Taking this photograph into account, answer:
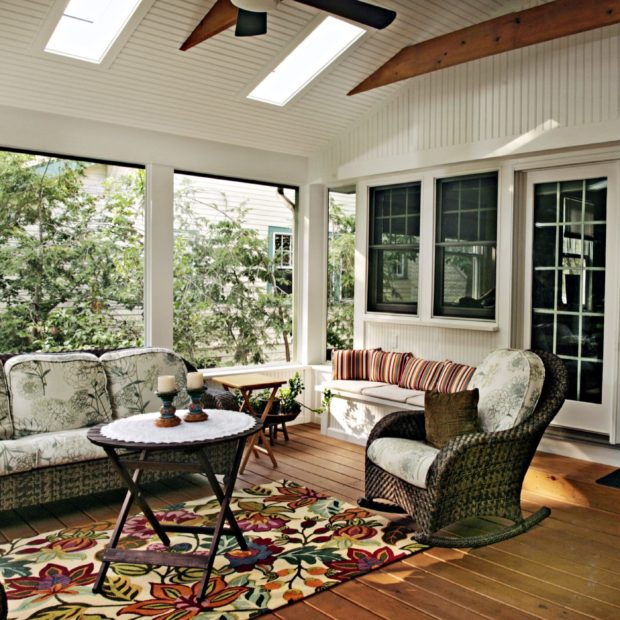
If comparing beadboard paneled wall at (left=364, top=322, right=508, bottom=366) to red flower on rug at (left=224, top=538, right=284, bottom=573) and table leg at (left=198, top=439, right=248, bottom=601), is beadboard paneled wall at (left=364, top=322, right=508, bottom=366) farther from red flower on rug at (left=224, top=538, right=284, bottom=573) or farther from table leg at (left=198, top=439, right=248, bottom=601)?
table leg at (left=198, top=439, right=248, bottom=601)

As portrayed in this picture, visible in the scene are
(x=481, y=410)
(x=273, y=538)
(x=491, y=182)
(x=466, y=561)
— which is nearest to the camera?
(x=466, y=561)

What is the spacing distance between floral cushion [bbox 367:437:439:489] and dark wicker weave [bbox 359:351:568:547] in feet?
0.17

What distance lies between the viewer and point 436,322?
5.69m

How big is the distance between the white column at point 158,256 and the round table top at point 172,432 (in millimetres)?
2133

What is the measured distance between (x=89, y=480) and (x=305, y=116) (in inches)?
142

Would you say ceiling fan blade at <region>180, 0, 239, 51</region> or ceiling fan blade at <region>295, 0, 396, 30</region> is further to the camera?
ceiling fan blade at <region>180, 0, 239, 51</region>

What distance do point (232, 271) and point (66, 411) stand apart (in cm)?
240

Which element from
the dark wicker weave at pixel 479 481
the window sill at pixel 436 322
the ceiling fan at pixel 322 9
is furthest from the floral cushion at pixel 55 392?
the window sill at pixel 436 322

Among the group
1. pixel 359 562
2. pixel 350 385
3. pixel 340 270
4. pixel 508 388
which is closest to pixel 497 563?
pixel 359 562

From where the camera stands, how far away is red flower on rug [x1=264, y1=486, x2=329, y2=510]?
4.13m

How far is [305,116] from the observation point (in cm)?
594

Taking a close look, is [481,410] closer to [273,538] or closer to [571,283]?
[273,538]

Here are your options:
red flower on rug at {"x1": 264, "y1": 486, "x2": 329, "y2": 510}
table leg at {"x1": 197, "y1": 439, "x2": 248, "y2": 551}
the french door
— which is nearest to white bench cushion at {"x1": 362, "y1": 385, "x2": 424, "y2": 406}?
the french door

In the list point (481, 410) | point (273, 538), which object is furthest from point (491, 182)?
point (273, 538)
